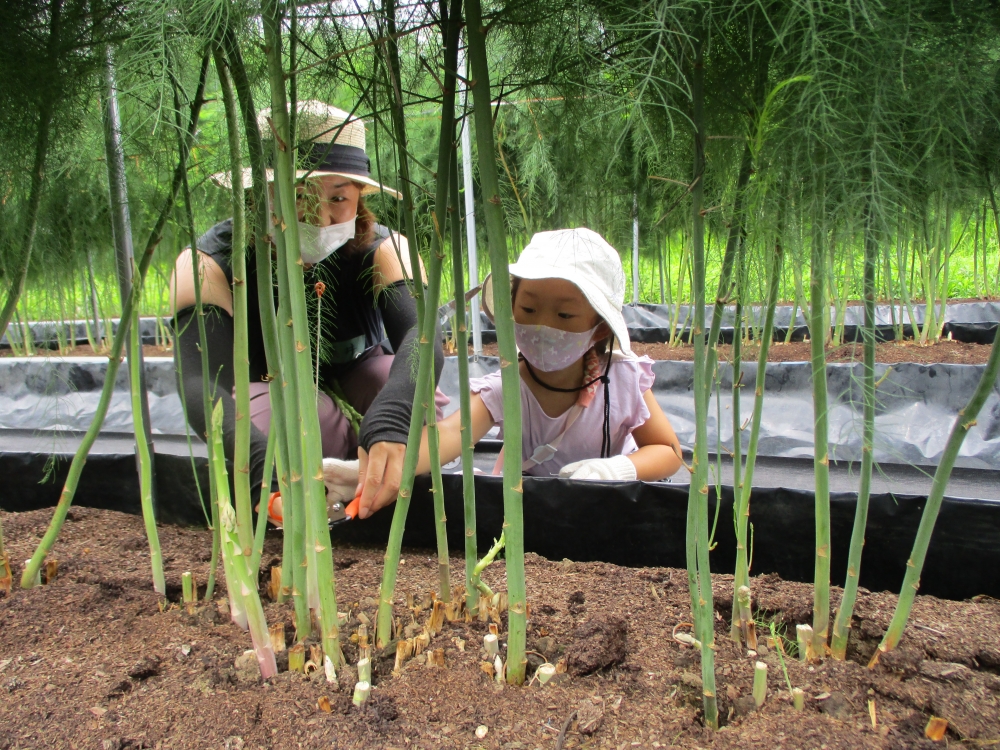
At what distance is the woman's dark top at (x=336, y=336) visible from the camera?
3.87ft

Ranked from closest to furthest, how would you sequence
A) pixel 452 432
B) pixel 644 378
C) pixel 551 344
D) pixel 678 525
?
1. pixel 678 525
2. pixel 551 344
3. pixel 452 432
4. pixel 644 378

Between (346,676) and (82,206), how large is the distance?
1660 millimetres

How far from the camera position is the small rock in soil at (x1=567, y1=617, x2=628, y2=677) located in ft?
2.35

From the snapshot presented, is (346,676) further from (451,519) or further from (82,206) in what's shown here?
(82,206)

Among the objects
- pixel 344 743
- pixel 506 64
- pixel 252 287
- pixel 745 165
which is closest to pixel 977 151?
pixel 745 165

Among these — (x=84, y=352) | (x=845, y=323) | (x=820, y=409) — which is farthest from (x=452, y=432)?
(x=84, y=352)

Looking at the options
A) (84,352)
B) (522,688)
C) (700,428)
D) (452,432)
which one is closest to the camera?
(700,428)

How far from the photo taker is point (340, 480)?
128 cm

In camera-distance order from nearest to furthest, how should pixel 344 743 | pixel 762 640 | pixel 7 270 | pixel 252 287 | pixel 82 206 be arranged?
pixel 344 743, pixel 762 640, pixel 7 270, pixel 252 287, pixel 82 206

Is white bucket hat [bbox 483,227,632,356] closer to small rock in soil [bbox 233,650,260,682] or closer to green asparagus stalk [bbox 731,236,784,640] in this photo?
green asparagus stalk [bbox 731,236,784,640]

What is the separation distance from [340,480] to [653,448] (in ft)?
2.08

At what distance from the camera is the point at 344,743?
619mm

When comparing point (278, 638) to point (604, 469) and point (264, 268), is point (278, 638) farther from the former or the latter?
point (604, 469)

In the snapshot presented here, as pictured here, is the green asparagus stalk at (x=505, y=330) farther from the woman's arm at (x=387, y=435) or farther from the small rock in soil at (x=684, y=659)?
the woman's arm at (x=387, y=435)
